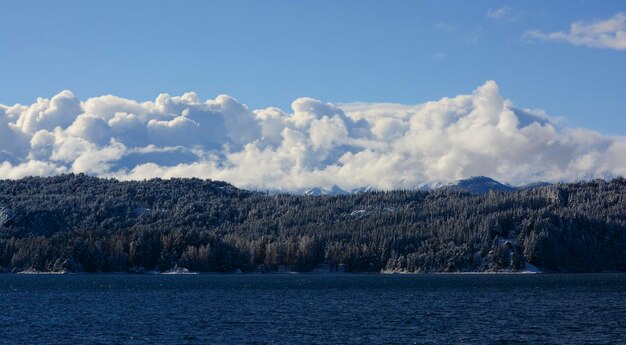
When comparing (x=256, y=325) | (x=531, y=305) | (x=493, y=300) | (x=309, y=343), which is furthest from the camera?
(x=493, y=300)

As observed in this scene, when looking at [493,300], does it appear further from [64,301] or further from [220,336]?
[64,301]

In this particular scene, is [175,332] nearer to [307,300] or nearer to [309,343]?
Answer: [309,343]

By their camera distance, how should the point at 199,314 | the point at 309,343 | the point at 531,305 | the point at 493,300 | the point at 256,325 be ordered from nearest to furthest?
the point at 309,343 → the point at 256,325 → the point at 199,314 → the point at 531,305 → the point at 493,300

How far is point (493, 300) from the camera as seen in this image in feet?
571

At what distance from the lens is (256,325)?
12438 centimetres

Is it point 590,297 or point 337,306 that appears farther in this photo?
point 590,297

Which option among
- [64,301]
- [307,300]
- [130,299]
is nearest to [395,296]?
[307,300]

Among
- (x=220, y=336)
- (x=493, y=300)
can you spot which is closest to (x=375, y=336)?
(x=220, y=336)

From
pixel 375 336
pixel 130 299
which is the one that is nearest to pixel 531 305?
pixel 375 336

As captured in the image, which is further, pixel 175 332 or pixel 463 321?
pixel 463 321

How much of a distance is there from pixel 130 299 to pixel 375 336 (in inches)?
3694

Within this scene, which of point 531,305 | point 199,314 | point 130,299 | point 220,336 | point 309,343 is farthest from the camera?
point 130,299

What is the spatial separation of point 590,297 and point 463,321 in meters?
65.3

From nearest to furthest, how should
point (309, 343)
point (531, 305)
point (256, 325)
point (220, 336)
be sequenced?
point (309, 343) < point (220, 336) < point (256, 325) < point (531, 305)
